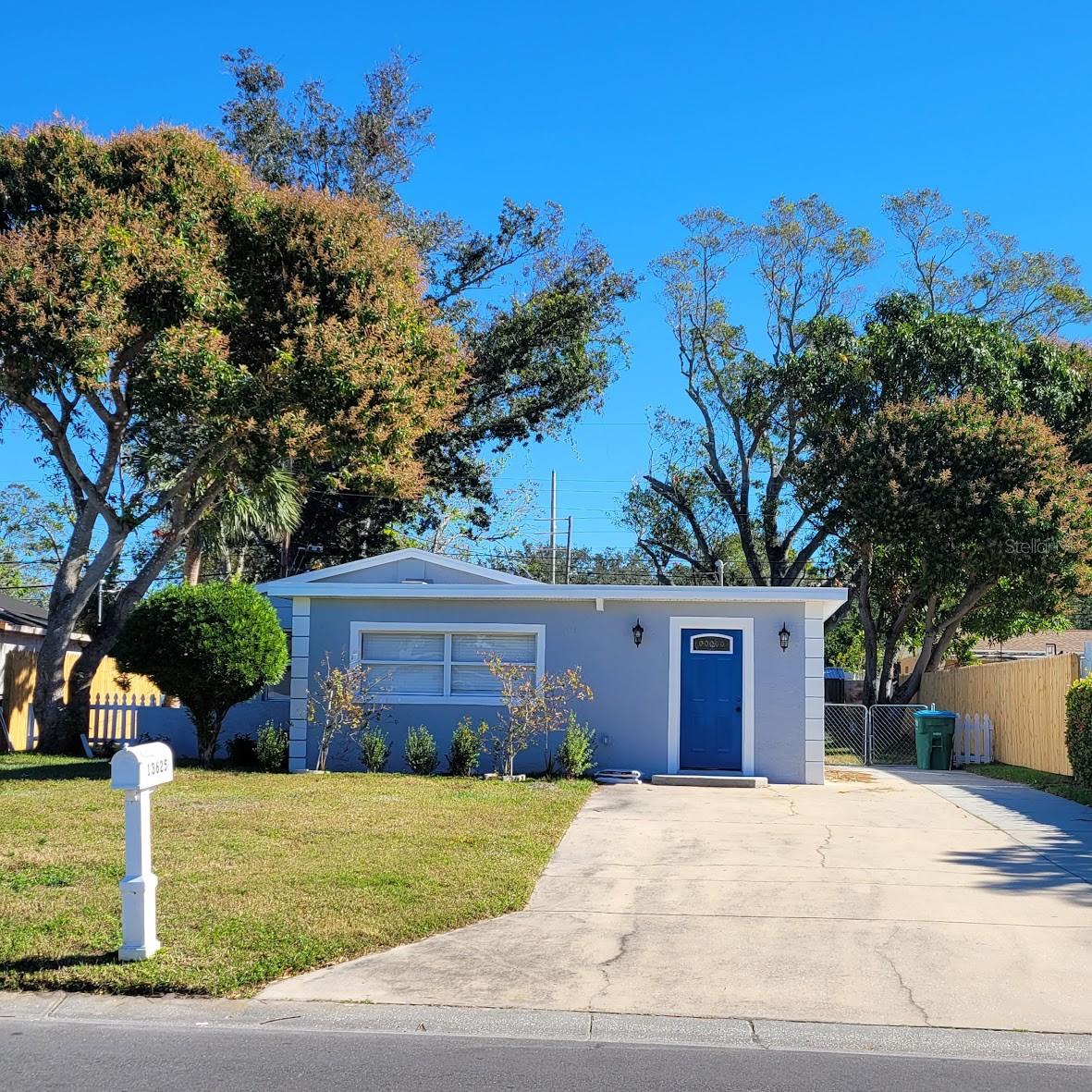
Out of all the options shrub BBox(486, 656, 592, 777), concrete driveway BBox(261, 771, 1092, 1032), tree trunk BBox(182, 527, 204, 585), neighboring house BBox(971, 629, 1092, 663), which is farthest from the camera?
neighboring house BBox(971, 629, 1092, 663)

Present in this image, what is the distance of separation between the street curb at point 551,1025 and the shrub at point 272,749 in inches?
425

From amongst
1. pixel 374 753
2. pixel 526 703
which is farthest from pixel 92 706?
pixel 526 703

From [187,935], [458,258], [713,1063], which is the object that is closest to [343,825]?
[187,935]

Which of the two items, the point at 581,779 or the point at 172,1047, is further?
the point at 581,779

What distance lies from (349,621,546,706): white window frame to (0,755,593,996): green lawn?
10.3 ft

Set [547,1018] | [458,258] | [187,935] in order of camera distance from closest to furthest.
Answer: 1. [547,1018]
2. [187,935]
3. [458,258]

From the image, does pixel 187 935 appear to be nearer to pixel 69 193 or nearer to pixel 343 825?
pixel 343 825

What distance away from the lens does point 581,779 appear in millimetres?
16422

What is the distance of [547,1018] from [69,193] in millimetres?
15683

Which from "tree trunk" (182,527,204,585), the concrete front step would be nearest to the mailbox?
the concrete front step

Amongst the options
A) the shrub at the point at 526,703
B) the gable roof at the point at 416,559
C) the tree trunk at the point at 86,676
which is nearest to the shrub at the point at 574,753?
the shrub at the point at 526,703

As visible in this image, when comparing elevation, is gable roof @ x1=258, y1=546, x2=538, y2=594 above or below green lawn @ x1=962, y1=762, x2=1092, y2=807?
above

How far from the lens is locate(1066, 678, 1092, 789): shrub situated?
1475cm

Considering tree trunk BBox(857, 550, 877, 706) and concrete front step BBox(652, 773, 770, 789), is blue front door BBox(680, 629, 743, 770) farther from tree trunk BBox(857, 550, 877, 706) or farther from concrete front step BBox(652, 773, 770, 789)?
tree trunk BBox(857, 550, 877, 706)
